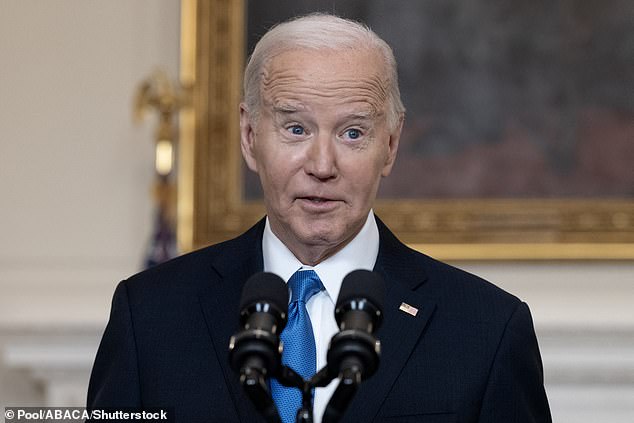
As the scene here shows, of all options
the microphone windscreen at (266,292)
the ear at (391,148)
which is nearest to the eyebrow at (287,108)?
the ear at (391,148)

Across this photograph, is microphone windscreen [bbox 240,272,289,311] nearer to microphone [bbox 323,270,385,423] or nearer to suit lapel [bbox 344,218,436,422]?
microphone [bbox 323,270,385,423]

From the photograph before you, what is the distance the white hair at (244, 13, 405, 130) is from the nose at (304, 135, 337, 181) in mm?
207

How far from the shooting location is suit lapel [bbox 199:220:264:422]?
102 inches

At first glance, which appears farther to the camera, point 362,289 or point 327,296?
point 327,296

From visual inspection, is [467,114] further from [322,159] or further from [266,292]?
[266,292]

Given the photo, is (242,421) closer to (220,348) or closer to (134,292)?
(220,348)

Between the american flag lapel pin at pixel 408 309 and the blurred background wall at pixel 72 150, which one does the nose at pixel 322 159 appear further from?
the blurred background wall at pixel 72 150

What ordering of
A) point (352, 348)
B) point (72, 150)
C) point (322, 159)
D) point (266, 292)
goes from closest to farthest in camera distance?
point (352, 348) < point (266, 292) < point (322, 159) < point (72, 150)

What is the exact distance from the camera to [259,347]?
5.91ft

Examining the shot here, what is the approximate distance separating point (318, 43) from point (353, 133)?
7.9 inches

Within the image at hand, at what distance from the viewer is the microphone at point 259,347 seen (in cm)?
179

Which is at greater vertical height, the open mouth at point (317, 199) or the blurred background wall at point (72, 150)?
the blurred background wall at point (72, 150)

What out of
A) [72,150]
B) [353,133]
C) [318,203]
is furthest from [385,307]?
[72,150]

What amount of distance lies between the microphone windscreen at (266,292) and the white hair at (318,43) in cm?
78
